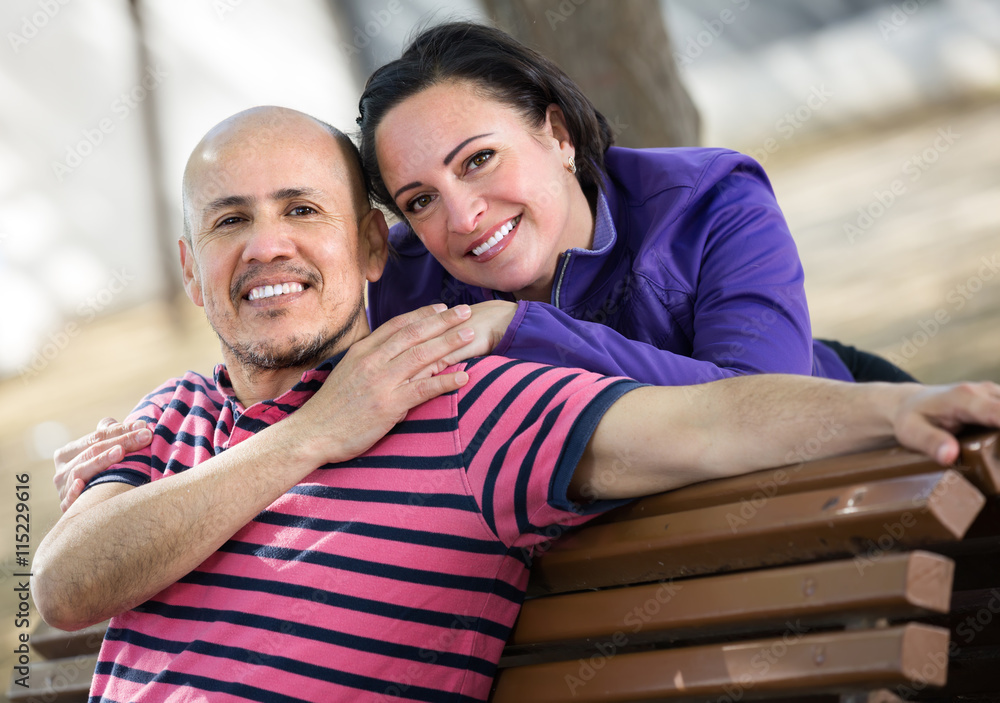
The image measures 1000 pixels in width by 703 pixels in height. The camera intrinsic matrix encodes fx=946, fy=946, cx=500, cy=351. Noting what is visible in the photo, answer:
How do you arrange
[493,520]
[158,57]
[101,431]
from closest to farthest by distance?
[493,520] < [101,431] < [158,57]

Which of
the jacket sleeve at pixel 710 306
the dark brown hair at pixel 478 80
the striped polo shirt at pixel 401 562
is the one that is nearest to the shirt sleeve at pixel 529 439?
the striped polo shirt at pixel 401 562

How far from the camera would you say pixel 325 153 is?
207 cm

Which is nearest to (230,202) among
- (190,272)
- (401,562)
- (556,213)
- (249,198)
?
(249,198)

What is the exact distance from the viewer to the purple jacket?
70.2 inches

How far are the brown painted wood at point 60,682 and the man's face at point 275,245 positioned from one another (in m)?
1.04

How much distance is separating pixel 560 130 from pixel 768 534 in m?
1.37

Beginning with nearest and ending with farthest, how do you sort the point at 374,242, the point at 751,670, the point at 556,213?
the point at 751,670 → the point at 374,242 → the point at 556,213

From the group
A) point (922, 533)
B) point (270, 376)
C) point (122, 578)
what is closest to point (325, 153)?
point (270, 376)

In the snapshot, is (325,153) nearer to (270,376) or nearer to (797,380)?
(270,376)

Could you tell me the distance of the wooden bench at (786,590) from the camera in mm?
1246

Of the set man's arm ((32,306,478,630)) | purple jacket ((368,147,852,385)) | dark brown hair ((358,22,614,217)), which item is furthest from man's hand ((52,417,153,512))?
purple jacket ((368,147,852,385))

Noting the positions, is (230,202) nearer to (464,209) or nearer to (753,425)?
(464,209)

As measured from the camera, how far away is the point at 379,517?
5.41 feet

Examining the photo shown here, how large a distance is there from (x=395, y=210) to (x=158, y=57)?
7.23 metres
